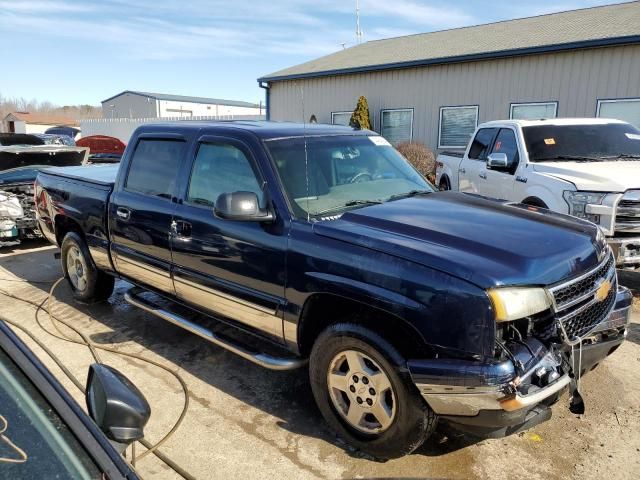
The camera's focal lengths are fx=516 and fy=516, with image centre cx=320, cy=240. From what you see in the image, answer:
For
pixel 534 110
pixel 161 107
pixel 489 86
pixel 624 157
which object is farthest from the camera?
pixel 161 107

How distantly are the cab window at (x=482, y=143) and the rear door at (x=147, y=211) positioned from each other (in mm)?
5058

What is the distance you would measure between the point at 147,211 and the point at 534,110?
462 inches

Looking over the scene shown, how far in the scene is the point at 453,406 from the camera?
2555 millimetres

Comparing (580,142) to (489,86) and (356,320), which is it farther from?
(489,86)

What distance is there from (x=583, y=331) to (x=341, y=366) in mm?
1391

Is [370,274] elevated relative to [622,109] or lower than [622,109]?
lower

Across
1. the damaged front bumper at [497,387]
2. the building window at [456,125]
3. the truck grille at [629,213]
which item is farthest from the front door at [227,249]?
the building window at [456,125]

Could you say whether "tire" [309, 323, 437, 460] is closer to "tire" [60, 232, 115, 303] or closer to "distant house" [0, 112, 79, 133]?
"tire" [60, 232, 115, 303]

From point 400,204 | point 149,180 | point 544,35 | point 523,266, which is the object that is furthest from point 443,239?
point 544,35

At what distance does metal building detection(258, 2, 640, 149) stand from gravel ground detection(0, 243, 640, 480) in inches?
357

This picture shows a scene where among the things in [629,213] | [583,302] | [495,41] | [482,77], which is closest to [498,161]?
[629,213]

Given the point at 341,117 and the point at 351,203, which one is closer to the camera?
the point at 351,203

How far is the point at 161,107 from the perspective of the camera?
137ft

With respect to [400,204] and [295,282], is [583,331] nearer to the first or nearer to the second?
[400,204]
